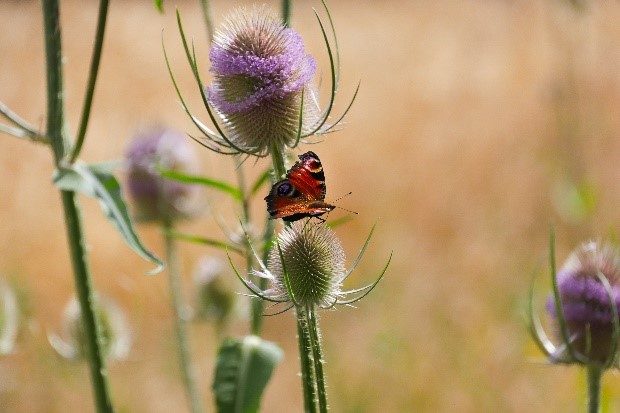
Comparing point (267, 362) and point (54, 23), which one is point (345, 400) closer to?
point (267, 362)

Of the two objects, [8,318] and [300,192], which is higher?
[300,192]

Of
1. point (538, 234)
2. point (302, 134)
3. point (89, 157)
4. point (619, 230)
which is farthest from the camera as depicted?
point (89, 157)

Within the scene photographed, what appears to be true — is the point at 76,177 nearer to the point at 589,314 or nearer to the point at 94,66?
the point at 94,66

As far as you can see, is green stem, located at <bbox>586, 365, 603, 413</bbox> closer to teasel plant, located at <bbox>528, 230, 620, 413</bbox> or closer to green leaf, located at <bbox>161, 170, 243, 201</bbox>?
teasel plant, located at <bbox>528, 230, 620, 413</bbox>

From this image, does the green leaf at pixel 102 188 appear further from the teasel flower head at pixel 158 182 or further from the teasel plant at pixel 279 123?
the teasel flower head at pixel 158 182

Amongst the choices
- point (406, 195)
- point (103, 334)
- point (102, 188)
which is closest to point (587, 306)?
point (102, 188)

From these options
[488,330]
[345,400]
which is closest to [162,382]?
[345,400]
